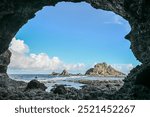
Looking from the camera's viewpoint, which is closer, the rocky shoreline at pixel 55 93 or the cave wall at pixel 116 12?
the rocky shoreline at pixel 55 93

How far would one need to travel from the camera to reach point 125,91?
2844 centimetres

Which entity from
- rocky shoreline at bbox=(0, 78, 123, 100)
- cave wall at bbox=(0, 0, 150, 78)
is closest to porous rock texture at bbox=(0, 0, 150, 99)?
cave wall at bbox=(0, 0, 150, 78)

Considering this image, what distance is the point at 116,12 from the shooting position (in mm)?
44750

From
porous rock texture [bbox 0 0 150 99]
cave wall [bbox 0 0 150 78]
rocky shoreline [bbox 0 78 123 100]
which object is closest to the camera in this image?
rocky shoreline [bbox 0 78 123 100]

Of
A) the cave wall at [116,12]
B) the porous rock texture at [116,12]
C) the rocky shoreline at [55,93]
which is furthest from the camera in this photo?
the cave wall at [116,12]

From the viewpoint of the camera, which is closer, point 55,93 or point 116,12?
point 55,93

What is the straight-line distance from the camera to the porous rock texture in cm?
3534

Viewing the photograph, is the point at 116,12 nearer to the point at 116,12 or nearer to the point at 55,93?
the point at 116,12

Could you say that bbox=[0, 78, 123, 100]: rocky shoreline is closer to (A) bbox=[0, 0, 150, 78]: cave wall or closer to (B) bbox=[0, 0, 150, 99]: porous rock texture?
(B) bbox=[0, 0, 150, 99]: porous rock texture

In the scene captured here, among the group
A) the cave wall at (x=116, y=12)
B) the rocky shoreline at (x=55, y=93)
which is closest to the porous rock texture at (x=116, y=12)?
the cave wall at (x=116, y=12)

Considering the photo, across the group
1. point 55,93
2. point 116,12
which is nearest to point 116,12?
point 116,12

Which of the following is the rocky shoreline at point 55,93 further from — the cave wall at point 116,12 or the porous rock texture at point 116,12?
the cave wall at point 116,12

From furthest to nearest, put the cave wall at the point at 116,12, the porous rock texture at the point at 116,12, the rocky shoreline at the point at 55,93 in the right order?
the cave wall at the point at 116,12, the porous rock texture at the point at 116,12, the rocky shoreline at the point at 55,93

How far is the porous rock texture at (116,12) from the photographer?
35344 mm
